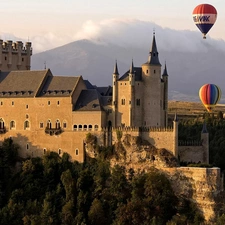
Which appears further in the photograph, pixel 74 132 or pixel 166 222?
pixel 74 132

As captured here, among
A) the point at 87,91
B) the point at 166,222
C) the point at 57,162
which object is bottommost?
the point at 166,222

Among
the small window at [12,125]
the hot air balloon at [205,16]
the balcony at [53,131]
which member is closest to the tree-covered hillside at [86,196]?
the balcony at [53,131]

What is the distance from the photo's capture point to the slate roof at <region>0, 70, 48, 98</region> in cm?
8156

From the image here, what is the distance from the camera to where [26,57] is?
91812 millimetres

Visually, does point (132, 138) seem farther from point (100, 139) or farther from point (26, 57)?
point (26, 57)

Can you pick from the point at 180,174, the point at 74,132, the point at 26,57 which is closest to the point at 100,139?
the point at 74,132

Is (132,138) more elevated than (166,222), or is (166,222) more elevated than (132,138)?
(132,138)

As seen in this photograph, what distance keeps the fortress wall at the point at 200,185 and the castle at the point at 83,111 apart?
6.86 feet

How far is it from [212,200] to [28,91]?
21936 mm

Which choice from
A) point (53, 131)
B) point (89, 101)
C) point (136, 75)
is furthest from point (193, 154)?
point (53, 131)

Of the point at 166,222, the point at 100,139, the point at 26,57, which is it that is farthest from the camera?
the point at 26,57

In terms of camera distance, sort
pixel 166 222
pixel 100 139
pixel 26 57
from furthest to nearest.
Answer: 1. pixel 26 57
2. pixel 100 139
3. pixel 166 222

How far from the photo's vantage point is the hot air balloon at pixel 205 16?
8800 cm

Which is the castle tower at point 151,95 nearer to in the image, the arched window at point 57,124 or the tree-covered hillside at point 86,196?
the tree-covered hillside at point 86,196
